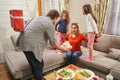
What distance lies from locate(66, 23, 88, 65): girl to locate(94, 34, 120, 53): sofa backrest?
467 mm

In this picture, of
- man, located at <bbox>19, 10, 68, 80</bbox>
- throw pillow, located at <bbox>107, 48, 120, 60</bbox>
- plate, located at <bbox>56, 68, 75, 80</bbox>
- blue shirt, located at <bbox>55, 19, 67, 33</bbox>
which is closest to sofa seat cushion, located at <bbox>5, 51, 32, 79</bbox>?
man, located at <bbox>19, 10, 68, 80</bbox>

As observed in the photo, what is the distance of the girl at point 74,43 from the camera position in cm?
251

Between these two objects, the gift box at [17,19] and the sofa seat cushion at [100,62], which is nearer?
the gift box at [17,19]

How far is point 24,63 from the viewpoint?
2195 millimetres

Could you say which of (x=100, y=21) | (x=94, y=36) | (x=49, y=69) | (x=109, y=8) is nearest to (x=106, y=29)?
(x=100, y=21)

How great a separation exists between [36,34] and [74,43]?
1050mm

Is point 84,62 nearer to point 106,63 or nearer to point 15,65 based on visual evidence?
point 106,63

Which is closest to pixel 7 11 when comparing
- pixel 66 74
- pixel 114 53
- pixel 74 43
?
pixel 74 43

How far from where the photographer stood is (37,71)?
1919mm

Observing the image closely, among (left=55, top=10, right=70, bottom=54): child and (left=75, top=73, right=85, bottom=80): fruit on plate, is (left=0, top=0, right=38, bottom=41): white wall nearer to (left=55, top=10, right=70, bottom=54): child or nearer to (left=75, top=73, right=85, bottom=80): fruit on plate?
(left=55, top=10, right=70, bottom=54): child

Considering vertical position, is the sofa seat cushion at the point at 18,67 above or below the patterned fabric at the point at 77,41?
below

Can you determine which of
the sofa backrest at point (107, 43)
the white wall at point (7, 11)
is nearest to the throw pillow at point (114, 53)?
the sofa backrest at point (107, 43)

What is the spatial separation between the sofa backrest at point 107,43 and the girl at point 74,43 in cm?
47

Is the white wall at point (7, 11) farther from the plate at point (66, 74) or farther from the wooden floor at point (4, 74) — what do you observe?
the plate at point (66, 74)
